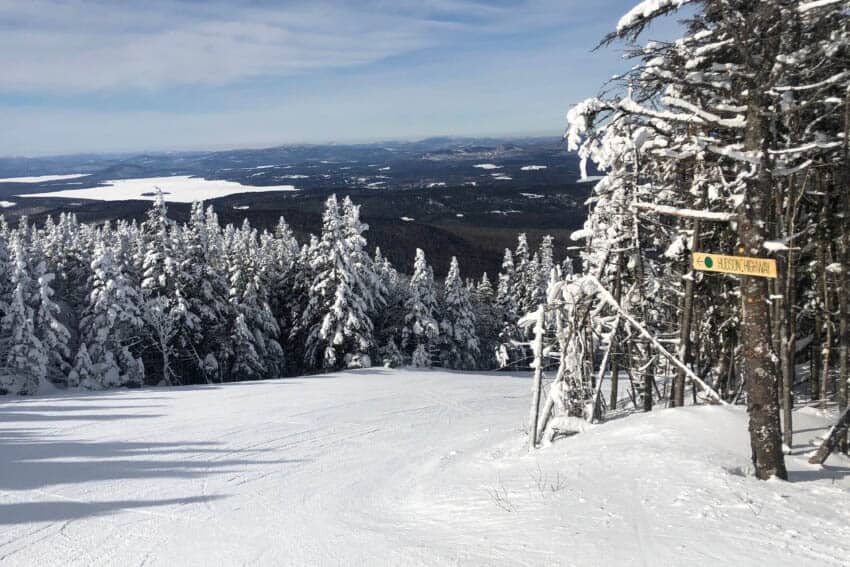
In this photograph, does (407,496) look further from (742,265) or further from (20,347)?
(20,347)

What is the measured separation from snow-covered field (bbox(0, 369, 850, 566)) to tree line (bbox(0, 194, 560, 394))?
14856 mm

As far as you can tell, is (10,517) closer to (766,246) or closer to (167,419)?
(167,419)

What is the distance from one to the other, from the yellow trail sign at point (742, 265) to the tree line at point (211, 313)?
18386 mm

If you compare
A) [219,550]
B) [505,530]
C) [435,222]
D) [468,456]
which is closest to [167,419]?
[468,456]

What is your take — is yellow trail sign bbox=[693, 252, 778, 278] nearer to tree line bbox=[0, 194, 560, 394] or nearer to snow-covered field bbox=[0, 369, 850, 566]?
snow-covered field bbox=[0, 369, 850, 566]

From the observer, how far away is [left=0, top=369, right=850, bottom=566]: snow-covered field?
5320 mm

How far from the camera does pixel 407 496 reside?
8.17 meters

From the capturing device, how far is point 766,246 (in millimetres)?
6227

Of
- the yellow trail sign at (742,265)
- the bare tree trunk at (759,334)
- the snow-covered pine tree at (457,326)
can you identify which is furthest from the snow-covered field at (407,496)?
the snow-covered pine tree at (457,326)

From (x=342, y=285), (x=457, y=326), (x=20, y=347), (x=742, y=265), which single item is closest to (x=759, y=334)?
(x=742, y=265)

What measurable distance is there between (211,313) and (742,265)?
29.6 meters

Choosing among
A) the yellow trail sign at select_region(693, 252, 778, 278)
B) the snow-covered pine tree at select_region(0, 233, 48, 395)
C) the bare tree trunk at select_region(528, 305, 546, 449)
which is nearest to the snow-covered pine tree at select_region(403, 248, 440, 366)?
the snow-covered pine tree at select_region(0, 233, 48, 395)

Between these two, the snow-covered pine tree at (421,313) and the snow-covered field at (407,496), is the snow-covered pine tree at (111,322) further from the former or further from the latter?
the snow-covered field at (407,496)

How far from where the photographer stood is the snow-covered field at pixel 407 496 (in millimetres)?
5320
